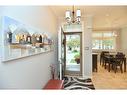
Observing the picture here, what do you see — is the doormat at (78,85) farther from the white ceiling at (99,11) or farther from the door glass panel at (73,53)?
the white ceiling at (99,11)

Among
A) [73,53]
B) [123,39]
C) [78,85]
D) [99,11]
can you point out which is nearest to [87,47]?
[73,53]

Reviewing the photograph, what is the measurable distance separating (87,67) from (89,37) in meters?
1.11

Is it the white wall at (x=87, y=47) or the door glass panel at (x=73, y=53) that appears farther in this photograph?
the door glass panel at (x=73, y=53)

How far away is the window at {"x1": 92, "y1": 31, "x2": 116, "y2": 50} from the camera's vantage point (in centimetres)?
1141

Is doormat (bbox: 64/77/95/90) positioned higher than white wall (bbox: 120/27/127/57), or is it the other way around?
white wall (bbox: 120/27/127/57)

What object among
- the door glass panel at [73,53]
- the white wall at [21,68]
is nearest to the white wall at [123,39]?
the door glass panel at [73,53]

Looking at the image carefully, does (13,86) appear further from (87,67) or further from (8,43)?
(87,67)

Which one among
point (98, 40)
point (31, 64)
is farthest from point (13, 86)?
point (98, 40)

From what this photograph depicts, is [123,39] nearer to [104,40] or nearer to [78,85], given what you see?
[104,40]

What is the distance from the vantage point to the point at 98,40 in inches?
457

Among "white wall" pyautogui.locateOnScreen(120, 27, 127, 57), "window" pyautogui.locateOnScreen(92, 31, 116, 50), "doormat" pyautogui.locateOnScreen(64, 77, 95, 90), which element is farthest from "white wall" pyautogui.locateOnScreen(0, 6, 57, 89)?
"window" pyautogui.locateOnScreen(92, 31, 116, 50)

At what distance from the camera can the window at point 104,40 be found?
11.4m

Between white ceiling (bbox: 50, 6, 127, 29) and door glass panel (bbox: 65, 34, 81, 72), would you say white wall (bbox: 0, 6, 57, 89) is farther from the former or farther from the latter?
door glass panel (bbox: 65, 34, 81, 72)

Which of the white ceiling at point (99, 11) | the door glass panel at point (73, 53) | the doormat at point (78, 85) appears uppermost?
the white ceiling at point (99, 11)
